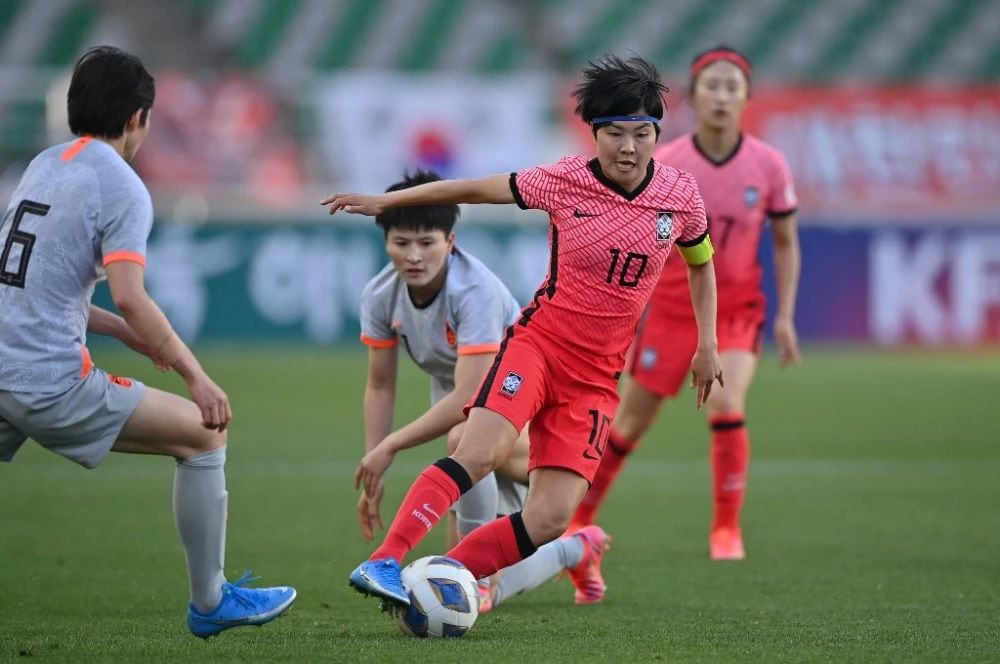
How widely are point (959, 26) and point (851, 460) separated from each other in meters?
17.8

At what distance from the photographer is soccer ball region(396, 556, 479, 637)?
16.4 ft

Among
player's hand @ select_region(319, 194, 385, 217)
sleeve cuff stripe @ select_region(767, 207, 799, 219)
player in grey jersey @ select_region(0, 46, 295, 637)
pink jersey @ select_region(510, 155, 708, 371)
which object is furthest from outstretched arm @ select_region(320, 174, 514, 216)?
sleeve cuff stripe @ select_region(767, 207, 799, 219)

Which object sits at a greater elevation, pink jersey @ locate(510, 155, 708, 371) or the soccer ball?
pink jersey @ locate(510, 155, 708, 371)

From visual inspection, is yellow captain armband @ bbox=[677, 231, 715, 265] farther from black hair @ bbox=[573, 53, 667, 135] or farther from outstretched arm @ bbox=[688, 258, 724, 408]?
black hair @ bbox=[573, 53, 667, 135]

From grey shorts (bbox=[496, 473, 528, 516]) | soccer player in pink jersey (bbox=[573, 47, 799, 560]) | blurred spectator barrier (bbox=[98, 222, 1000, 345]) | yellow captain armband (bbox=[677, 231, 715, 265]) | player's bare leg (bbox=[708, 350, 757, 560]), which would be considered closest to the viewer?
yellow captain armband (bbox=[677, 231, 715, 265])

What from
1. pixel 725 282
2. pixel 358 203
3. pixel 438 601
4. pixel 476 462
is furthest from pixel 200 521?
pixel 725 282

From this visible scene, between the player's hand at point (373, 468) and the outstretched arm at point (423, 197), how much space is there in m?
0.85

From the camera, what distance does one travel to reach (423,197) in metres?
5.12

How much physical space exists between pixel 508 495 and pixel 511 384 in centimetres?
141

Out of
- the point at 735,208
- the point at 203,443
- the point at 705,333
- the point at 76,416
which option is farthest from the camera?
the point at 735,208

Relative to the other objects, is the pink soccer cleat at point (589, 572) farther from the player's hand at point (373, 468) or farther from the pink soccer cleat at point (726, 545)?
the pink soccer cleat at point (726, 545)

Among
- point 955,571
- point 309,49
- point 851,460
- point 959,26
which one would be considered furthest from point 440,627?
point 959,26

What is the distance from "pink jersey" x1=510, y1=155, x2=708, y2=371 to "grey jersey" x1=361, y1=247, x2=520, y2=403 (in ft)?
1.40

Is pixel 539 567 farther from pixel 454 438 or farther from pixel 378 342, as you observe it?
pixel 378 342
